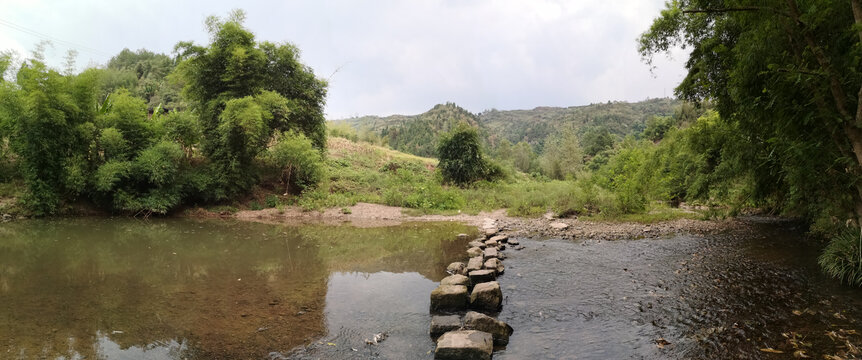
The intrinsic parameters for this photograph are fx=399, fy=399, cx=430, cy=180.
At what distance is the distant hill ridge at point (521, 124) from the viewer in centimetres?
6562

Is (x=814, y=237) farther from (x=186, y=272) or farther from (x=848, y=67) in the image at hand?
(x=186, y=272)

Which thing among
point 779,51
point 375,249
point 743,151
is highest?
point 779,51

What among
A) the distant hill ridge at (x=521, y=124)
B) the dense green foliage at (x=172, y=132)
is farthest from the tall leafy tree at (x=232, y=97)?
the distant hill ridge at (x=521, y=124)

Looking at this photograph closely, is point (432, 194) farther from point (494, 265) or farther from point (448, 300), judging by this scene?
point (448, 300)

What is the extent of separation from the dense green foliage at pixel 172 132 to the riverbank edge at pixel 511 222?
1.94 meters

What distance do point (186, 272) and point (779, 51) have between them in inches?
452

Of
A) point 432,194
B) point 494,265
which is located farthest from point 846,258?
point 432,194

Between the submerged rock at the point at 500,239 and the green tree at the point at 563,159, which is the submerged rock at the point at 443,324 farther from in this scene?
the green tree at the point at 563,159

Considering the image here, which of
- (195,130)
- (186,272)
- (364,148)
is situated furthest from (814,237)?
(364,148)

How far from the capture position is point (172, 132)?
58.1ft

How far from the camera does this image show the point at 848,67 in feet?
18.3

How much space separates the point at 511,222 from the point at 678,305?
28.9ft

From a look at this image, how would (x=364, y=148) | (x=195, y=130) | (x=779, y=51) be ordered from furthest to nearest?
1. (x=364, y=148)
2. (x=195, y=130)
3. (x=779, y=51)

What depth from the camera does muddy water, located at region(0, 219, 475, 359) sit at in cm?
481
